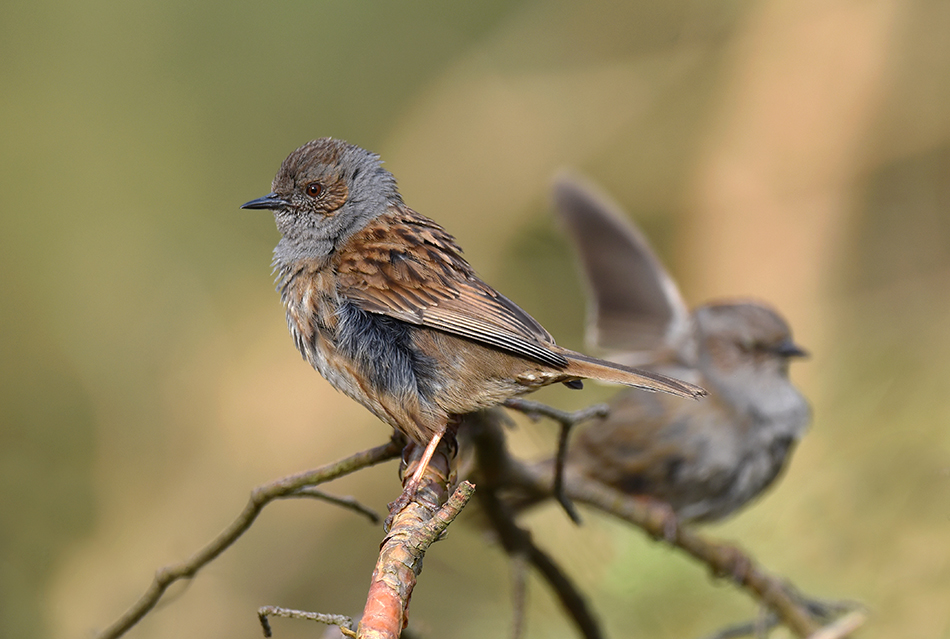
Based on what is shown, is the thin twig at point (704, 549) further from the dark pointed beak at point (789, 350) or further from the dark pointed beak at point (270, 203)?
the dark pointed beak at point (789, 350)

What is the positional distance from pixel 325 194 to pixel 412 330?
697 millimetres

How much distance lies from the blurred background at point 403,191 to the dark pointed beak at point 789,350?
0.67 m

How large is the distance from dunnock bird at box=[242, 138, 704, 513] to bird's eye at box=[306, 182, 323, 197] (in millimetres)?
139

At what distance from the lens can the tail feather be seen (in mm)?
2678

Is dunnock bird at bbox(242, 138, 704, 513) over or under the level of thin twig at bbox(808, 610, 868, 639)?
over

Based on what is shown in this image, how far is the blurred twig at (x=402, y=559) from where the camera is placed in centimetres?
175

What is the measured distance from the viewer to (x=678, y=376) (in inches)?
225

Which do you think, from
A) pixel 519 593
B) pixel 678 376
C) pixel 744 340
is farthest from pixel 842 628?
pixel 744 340

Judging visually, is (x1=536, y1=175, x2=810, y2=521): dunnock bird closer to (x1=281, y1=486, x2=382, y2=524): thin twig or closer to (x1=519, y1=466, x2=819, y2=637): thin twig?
(x1=519, y1=466, x2=819, y2=637): thin twig

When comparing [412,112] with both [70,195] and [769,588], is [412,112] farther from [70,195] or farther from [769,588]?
[769,588]

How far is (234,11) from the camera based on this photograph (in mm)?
8312

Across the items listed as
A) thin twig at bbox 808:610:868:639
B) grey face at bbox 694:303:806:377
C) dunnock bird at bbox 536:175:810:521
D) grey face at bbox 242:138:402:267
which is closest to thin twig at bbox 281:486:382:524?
grey face at bbox 242:138:402:267

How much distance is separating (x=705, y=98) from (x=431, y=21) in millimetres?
2574

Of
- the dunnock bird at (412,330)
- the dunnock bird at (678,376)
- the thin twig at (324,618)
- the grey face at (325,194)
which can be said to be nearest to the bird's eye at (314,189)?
the grey face at (325,194)
